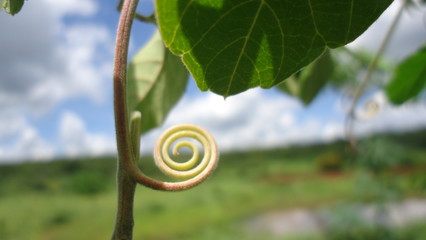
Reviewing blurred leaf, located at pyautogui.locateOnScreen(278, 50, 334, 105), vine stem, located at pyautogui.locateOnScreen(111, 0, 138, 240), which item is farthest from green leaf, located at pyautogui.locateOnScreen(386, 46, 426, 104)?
vine stem, located at pyautogui.locateOnScreen(111, 0, 138, 240)

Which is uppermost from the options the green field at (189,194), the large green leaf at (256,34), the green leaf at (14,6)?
the large green leaf at (256,34)

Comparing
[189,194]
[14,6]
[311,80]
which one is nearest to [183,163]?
[14,6]

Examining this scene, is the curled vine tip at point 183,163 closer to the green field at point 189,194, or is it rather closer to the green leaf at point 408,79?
the green leaf at point 408,79

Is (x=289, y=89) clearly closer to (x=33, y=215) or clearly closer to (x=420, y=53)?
(x=420, y=53)

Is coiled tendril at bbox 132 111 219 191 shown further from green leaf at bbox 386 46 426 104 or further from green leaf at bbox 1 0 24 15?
green leaf at bbox 386 46 426 104

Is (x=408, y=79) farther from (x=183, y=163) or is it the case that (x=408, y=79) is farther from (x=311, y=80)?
(x=183, y=163)

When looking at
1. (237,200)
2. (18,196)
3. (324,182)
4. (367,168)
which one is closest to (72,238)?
(18,196)

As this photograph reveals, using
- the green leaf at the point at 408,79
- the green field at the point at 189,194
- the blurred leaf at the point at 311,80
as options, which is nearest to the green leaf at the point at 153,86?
the blurred leaf at the point at 311,80
